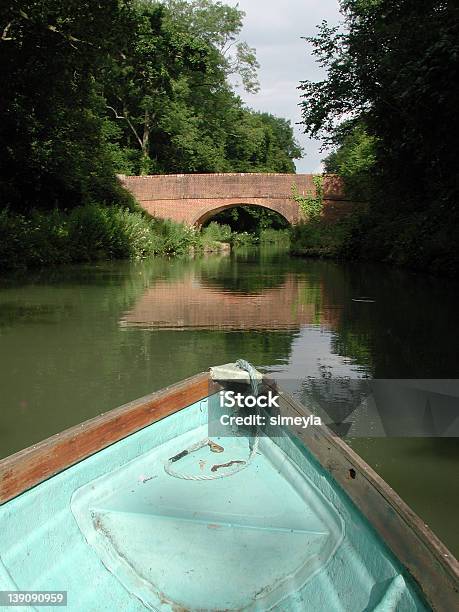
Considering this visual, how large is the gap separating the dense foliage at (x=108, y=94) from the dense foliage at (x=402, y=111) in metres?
4.55

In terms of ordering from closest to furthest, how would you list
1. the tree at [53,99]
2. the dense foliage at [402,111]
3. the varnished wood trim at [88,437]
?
1. the varnished wood trim at [88,437]
2. the dense foliage at [402,111]
3. the tree at [53,99]

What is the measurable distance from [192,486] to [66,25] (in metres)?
13.8

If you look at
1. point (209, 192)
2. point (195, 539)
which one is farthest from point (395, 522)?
point (209, 192)

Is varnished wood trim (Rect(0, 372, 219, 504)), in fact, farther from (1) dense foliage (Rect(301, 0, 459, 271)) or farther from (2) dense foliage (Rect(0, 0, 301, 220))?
(2) dense foliage (Rect(0, 0, 301, 220))

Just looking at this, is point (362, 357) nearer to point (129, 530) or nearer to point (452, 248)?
point (129, 530)

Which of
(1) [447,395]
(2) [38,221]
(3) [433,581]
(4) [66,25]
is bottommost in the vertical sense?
(1) [447,395]

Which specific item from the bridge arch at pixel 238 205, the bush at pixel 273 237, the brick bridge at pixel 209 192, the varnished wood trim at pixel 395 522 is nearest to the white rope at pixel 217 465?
the varnished wood trim at pixel 395 522

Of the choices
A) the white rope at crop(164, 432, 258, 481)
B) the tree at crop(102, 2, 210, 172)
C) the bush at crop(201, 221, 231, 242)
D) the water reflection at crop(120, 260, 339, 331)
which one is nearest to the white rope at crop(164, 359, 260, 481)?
the white rope at crop(164, 432, 258, 481)

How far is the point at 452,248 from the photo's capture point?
15906 mm

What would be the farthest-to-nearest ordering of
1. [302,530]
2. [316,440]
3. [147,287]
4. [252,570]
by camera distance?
[147,287], [316,440], [302,530], [252,570]

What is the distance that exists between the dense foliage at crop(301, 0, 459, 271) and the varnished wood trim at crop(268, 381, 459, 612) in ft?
23.8

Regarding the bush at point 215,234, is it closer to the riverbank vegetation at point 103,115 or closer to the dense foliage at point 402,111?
the riverbank vegetation at point 103,115

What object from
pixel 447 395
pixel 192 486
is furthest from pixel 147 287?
pixel 192 486

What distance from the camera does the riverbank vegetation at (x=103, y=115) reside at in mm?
13945
